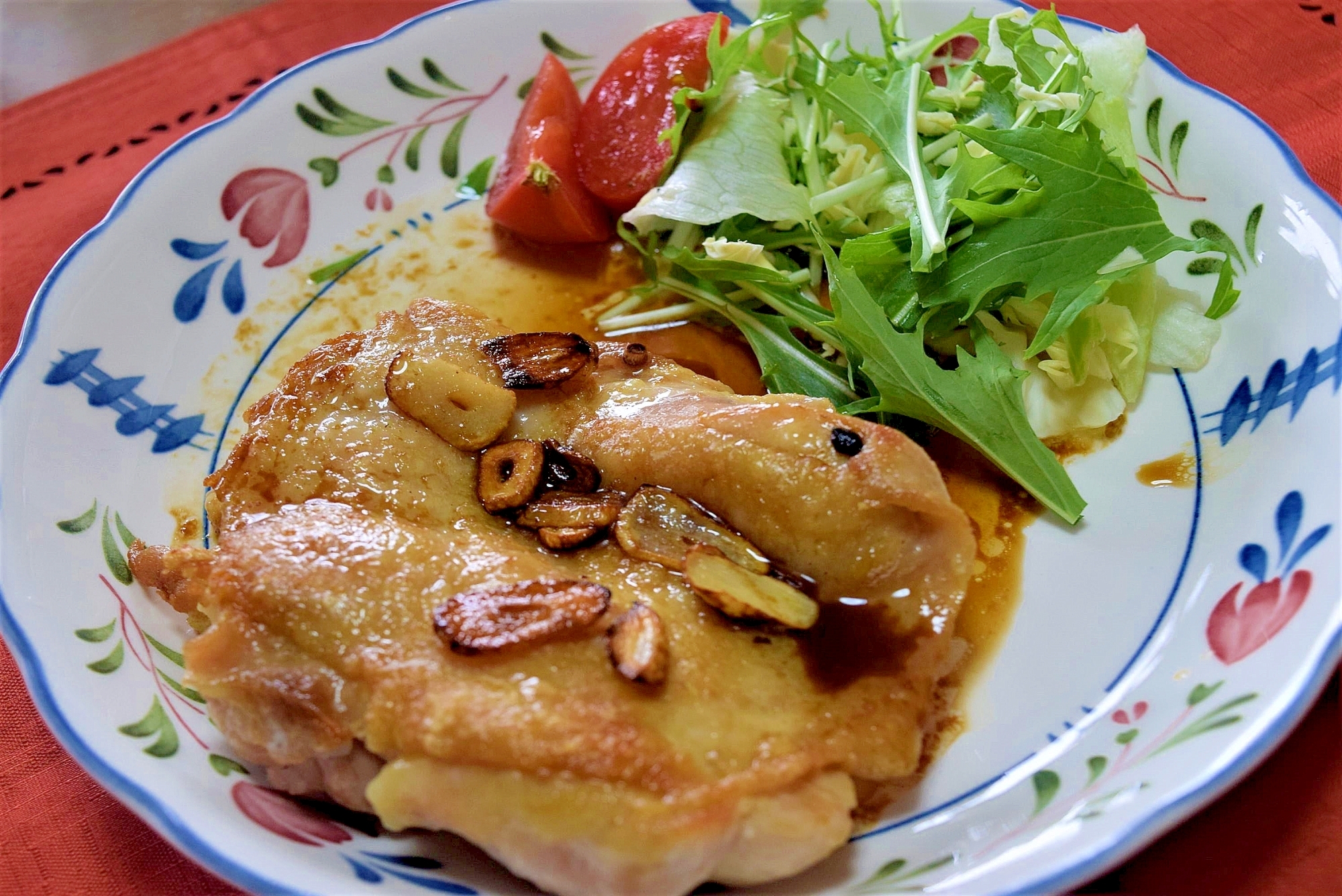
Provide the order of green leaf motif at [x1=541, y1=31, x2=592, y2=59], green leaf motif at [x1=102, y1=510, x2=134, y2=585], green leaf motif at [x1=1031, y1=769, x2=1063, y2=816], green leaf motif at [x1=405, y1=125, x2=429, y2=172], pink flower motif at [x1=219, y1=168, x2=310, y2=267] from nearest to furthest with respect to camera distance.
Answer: green leaf motif at [x1=1031, y1=769, x2=1063, y2=816]
green leaf motif at [x1=102, y1=510, x2=134, y2=585]
pink flower motif at [x1=219, y1=168, x2=310, y2=267]
green leaf motif at [x1=405, y1=125, x2=429, y2=172]
green leaf motif at [x1=541, y1=31, x2=592, y2=59]

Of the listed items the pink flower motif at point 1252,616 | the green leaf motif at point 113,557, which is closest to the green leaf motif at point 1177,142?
the pink flower motif at point 1252,616

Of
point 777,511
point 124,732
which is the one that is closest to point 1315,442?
point 777,511

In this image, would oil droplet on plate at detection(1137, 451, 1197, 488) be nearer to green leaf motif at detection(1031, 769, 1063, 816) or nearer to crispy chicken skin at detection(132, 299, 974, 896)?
crispy chicken skin at detection(132, 299, 974, 896)

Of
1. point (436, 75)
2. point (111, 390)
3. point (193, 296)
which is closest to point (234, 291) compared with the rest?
point (193, 296)

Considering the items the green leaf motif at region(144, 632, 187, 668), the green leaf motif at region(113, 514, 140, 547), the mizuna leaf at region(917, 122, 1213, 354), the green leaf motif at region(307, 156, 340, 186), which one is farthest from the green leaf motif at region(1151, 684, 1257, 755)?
the green leaf motif at region(307, 156, 340, 186)

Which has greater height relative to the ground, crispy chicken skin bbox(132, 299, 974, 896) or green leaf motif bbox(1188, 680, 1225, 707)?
crispy chicken skin bbox(132, 299, 974, 896)

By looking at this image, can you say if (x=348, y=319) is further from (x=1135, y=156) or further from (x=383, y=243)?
(x=1135, y=156)
